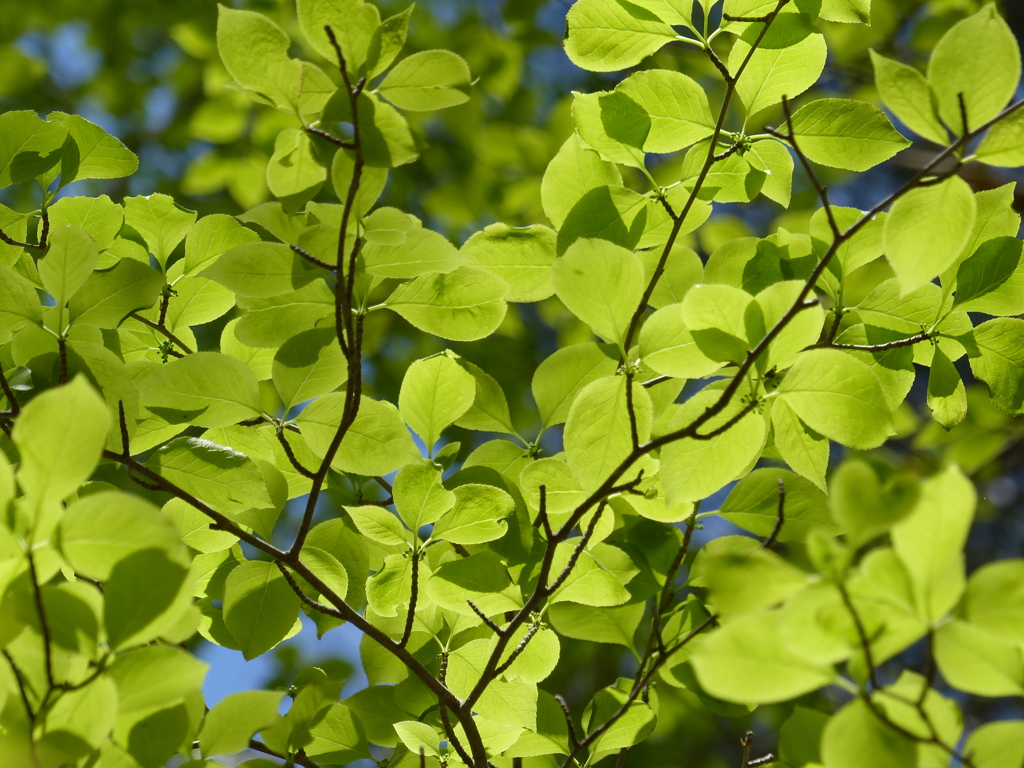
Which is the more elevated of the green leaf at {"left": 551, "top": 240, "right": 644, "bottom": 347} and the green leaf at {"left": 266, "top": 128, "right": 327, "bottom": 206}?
the green leaf at {"left": 266, "top": 128, "right": 327, "bottom": 206}

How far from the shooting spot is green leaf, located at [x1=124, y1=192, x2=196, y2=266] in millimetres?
693

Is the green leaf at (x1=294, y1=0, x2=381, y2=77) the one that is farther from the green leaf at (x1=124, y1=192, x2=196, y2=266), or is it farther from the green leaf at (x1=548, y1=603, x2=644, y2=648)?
the green leaf at (x1=548, y1=603, x2=644, y2=648)

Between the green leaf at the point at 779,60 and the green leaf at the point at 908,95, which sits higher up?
the green leaf at the point at 908,95

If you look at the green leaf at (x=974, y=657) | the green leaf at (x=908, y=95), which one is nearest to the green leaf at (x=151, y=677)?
the green leaf at (x=974, y=657)

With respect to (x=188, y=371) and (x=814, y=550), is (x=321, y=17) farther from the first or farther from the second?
(x=814, y=550)

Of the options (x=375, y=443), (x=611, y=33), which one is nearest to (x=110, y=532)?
(x=375, y=443)

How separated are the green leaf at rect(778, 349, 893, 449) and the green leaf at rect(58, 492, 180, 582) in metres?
0.34

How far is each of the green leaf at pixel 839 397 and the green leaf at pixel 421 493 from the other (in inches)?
8.9

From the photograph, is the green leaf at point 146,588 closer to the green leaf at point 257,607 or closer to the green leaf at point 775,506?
the green leaf at point 257,607

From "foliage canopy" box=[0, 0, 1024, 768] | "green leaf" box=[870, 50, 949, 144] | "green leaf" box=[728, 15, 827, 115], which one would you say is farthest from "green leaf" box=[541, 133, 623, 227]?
"green leaf" box=[870, 50, 949, 144]

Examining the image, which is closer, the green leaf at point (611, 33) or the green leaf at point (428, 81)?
the green leaf at point (428, 81)

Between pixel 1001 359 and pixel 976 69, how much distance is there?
12.2 inches

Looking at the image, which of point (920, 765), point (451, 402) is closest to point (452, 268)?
point (451, 402)

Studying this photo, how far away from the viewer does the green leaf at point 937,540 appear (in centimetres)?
28
